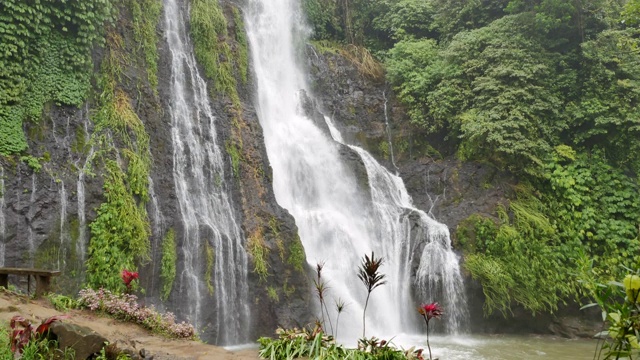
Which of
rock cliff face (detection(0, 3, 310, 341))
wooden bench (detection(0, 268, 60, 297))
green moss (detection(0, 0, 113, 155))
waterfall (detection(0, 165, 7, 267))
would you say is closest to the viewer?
wooden bench (detection(0, 268, 60, 297))

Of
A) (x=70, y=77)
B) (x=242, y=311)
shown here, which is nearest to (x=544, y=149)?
(x=242, y=311)

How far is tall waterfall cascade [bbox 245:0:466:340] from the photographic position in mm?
13125

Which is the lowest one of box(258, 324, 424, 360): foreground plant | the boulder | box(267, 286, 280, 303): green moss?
box(258, 324, 424, 360): foreground plant

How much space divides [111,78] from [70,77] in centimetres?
100

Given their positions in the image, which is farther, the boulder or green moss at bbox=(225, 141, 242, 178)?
green moss at bbox=(225, 141, 242, 178)

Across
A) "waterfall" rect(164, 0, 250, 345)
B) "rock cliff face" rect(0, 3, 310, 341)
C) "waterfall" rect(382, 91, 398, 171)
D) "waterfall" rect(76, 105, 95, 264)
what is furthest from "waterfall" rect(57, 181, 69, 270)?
"waterfall" rect(382, 91, 398, 171)

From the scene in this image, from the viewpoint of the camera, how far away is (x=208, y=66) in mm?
14422

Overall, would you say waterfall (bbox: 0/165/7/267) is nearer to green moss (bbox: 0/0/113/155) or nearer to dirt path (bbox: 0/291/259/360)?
green moss (bbox: 0/0/113/155)

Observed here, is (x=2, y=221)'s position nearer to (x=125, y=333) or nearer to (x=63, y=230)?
(x=63, y=230)

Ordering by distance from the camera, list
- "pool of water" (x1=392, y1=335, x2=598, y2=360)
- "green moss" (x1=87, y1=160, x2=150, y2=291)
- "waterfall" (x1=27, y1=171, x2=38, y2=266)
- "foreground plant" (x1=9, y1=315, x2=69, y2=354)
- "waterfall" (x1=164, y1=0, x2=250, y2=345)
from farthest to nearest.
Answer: "pool of water" (x1=392, y1=335, x2=598, y2=360) → "waterfall" (x1=164, y1=0, x2=250, y2=345) → "green moss" (x1=87, y1=160, x2=150, y2=291) → "waterfall" (x1=27, y1=171, x2=38, y2=266) → "foreground plant" (x1=9, y1=315, x2=69, y2=354)

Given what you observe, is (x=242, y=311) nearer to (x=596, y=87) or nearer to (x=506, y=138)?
(x=506, y=138)

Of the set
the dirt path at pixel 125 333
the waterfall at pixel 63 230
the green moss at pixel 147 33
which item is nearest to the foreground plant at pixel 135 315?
the dirt path at pixel 125 333

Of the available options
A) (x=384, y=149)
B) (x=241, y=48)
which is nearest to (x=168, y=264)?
(x=241, y=48)

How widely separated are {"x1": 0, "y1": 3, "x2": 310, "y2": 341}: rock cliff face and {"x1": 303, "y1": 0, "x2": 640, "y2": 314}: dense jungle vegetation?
20.0 feet
